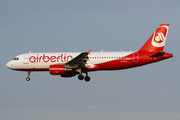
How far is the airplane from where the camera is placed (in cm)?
4297

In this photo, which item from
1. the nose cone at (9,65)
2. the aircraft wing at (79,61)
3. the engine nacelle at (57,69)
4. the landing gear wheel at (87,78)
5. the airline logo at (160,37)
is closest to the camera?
the aircraft wing at (79,61)

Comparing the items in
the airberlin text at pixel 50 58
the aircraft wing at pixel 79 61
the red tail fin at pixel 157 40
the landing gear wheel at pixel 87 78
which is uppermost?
the red tail fin at pixel 157 40

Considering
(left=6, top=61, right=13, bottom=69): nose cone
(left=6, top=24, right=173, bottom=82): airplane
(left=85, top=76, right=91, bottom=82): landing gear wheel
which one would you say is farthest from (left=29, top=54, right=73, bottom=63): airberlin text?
(left=85, top=76, right=91, bottom=82): landing gear wheel

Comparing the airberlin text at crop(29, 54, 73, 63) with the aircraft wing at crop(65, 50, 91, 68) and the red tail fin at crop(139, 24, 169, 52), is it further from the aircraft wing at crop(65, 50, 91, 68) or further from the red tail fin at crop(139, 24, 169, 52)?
the red tail fin at crop(139, 24, 169, 52)

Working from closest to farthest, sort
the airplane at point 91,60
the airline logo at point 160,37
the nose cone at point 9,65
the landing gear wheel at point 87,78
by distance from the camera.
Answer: the airplane at point 91,60 < the airline logo at point 160,37 < the landing gear wheel at point 87,78 < the nose cone at point 9,65

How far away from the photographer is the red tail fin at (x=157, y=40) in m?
44.8

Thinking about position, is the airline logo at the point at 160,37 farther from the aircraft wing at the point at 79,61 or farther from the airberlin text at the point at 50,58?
the airberlin text at the point at 50,58

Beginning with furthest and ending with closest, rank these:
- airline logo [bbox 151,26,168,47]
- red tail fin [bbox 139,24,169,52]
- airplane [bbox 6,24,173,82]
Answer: airline logo [bbox 151,26,168,47]
red tail fin [bbox 139,24,169,52]
airplane [bbox 6,24,173,82]

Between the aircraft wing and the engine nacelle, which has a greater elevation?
the aircraft wing

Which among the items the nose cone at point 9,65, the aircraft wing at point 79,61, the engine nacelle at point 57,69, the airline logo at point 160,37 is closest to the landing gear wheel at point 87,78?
the aircraft wing at point 79,61

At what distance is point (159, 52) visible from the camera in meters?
42.2

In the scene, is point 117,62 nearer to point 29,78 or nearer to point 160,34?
point 160,34

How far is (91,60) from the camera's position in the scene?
4438 centimetres

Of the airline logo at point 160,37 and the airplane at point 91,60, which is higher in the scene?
the airline logo at point 160,37
